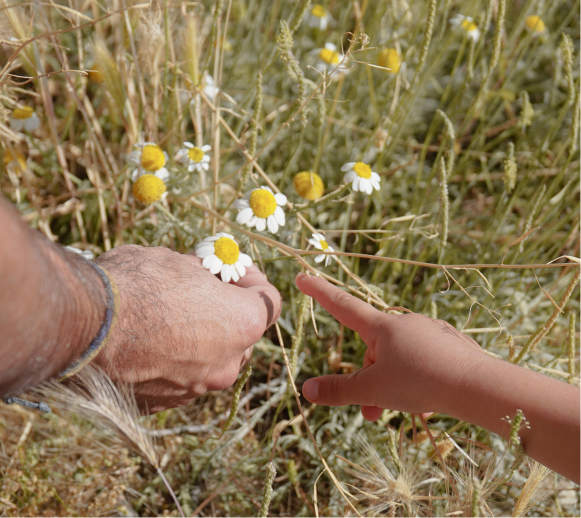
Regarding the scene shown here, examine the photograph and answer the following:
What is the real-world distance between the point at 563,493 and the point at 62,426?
52.4 inches

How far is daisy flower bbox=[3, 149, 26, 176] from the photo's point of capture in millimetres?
1168

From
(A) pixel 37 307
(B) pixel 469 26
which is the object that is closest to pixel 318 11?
(B) pixel 469 26

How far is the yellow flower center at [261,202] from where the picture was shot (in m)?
0.96

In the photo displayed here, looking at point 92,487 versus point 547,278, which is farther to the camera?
point 547,278

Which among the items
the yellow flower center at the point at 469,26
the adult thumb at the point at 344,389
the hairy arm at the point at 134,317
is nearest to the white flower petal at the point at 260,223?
the hairy arm at the point at 134,317

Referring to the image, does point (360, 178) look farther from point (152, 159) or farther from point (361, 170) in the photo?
point (152, 159)

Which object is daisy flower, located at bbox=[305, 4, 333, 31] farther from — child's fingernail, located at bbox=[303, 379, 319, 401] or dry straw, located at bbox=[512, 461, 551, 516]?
dry straw, located at bbox=[512, 461, 551, 516]

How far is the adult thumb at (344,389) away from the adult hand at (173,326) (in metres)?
0.15

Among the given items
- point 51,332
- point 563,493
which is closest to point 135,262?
point 51,332

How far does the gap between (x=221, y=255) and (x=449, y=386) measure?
49 cm

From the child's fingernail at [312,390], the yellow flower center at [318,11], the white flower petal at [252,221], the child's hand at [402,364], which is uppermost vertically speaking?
the yellow flower center at [318,11]

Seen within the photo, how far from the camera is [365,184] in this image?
1.07 meters

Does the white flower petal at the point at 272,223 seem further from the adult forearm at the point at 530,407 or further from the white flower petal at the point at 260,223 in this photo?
the adult forearm at the point at 530,407

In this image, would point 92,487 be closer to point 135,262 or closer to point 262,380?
point 262,380
